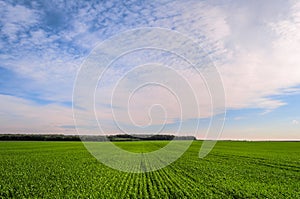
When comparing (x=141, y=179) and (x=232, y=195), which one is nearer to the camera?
(x=232, y=195)

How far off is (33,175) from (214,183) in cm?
1474

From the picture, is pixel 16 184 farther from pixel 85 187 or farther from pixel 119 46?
pixel 119 46

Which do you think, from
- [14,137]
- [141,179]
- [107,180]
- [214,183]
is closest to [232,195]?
[214,183]

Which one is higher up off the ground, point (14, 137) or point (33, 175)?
point (14, 137)

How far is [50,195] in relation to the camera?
16.4 m

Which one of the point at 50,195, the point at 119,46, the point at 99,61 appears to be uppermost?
the point at 119,46

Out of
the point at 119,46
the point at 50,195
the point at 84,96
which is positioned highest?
the point at 119,46

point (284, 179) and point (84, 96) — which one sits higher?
point (84, 96)

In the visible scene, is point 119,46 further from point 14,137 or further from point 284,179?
point 14,137

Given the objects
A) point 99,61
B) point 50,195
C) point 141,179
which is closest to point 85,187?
point 50,195

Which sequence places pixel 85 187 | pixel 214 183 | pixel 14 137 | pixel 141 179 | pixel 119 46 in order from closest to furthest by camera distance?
pixel 85 187 < pixel 214 183 < pixel 141 179 < pixel 119 46 < pixel 14 137

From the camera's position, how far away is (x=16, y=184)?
64.6ft

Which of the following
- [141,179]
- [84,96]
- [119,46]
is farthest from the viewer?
[119,46]

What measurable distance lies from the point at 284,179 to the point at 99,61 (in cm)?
1773
